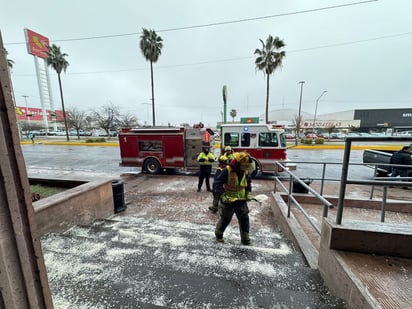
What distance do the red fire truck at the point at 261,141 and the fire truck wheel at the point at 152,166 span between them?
12.2 ft

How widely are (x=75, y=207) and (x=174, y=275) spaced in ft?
9.58

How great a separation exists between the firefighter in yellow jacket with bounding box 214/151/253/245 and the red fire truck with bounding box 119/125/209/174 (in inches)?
243

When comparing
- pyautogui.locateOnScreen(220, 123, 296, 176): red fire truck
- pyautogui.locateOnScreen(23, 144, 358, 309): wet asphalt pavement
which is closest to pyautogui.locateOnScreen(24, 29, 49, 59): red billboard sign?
pyautogui.locateOnScreen(220, 123, 296, 176): red fire truck

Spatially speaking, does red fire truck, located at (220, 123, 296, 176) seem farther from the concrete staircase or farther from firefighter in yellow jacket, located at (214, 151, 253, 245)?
the concrete staircase

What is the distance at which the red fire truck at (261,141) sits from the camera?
8.80m

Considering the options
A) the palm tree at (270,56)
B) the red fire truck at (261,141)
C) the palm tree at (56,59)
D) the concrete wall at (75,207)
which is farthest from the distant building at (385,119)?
the palm tree at (56,59)

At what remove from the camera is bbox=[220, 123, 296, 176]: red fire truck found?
8.80 meters

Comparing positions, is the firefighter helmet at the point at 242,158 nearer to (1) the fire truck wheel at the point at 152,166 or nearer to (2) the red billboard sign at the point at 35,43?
(1) the fire truck wheel at the point at 152,166

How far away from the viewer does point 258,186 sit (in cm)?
784

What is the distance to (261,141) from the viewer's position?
8.95m

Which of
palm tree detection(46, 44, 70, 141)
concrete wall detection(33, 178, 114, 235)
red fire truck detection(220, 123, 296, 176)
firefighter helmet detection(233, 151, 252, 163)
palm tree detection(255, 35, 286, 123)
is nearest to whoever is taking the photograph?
firefighter helmet detection(233, 151, 252, 163)

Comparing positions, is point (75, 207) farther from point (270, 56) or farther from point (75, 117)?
point (75, 117)

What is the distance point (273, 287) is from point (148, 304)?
3.90ft

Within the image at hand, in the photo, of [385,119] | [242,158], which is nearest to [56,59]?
[242,158]
